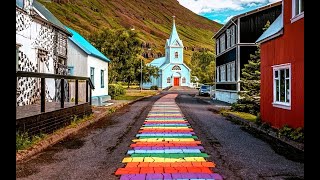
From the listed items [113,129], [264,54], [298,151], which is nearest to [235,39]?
[264,54]

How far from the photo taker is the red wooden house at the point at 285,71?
10.7m

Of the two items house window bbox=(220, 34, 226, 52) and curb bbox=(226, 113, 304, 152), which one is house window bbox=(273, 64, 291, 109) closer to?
curb bbox=(226, 113, 304, 152)

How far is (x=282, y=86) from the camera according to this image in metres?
12.6

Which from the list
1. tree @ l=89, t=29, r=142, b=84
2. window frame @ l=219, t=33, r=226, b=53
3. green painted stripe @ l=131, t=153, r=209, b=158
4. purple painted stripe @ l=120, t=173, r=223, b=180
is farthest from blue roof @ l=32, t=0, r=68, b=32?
tree @ l=89, t=29, r=142, b=84

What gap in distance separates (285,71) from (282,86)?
2.17 ft

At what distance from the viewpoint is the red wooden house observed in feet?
35.0

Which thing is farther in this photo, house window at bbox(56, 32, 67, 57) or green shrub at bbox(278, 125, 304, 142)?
house window at bbox(56, 32, 67, 57)

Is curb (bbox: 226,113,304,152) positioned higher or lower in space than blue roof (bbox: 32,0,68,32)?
lower

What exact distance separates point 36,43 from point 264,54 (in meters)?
10.4

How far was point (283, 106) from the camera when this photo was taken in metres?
12.2

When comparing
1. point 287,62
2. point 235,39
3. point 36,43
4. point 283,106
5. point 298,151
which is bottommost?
point 298,151

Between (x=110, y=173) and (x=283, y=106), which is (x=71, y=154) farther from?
(x=283, y=106)

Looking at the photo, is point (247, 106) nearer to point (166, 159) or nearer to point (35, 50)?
point (35, 50)

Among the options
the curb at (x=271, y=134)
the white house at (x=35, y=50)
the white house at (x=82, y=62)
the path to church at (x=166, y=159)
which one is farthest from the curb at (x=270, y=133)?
the white house at (x=82, y=62)
